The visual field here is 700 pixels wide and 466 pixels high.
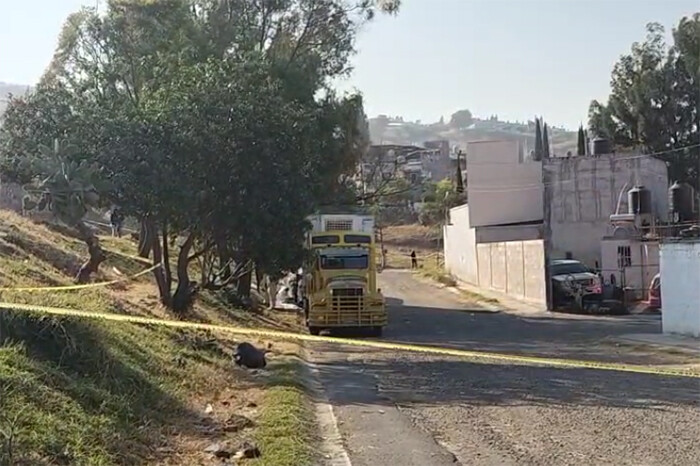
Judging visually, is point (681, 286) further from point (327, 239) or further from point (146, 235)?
point (146, 235)

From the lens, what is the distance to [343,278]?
29.6m

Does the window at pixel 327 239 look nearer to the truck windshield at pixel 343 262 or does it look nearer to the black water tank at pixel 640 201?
the truck windshield at pixel 343 262

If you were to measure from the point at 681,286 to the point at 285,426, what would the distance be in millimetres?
17836

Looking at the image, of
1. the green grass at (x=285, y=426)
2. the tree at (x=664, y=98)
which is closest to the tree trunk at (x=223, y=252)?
the green grass at (x=285, y=426)

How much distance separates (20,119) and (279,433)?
468 inches

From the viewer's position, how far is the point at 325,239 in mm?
30219

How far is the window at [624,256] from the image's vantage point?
4081cm

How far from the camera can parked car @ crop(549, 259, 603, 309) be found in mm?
38750

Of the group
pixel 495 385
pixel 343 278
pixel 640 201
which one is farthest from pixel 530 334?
pixel 640 201

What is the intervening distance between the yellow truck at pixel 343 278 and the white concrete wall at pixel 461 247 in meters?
26.3

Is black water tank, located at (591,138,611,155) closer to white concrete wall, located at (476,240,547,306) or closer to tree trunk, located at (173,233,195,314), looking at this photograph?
white concrete wall, located at (476,240,547,306)

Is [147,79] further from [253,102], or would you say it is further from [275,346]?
[275,346]

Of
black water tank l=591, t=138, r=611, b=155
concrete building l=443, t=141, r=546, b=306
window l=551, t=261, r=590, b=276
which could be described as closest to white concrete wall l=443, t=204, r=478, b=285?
concrete building l=443, t=141, r=546, b=306

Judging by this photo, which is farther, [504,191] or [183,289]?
[504,191]
